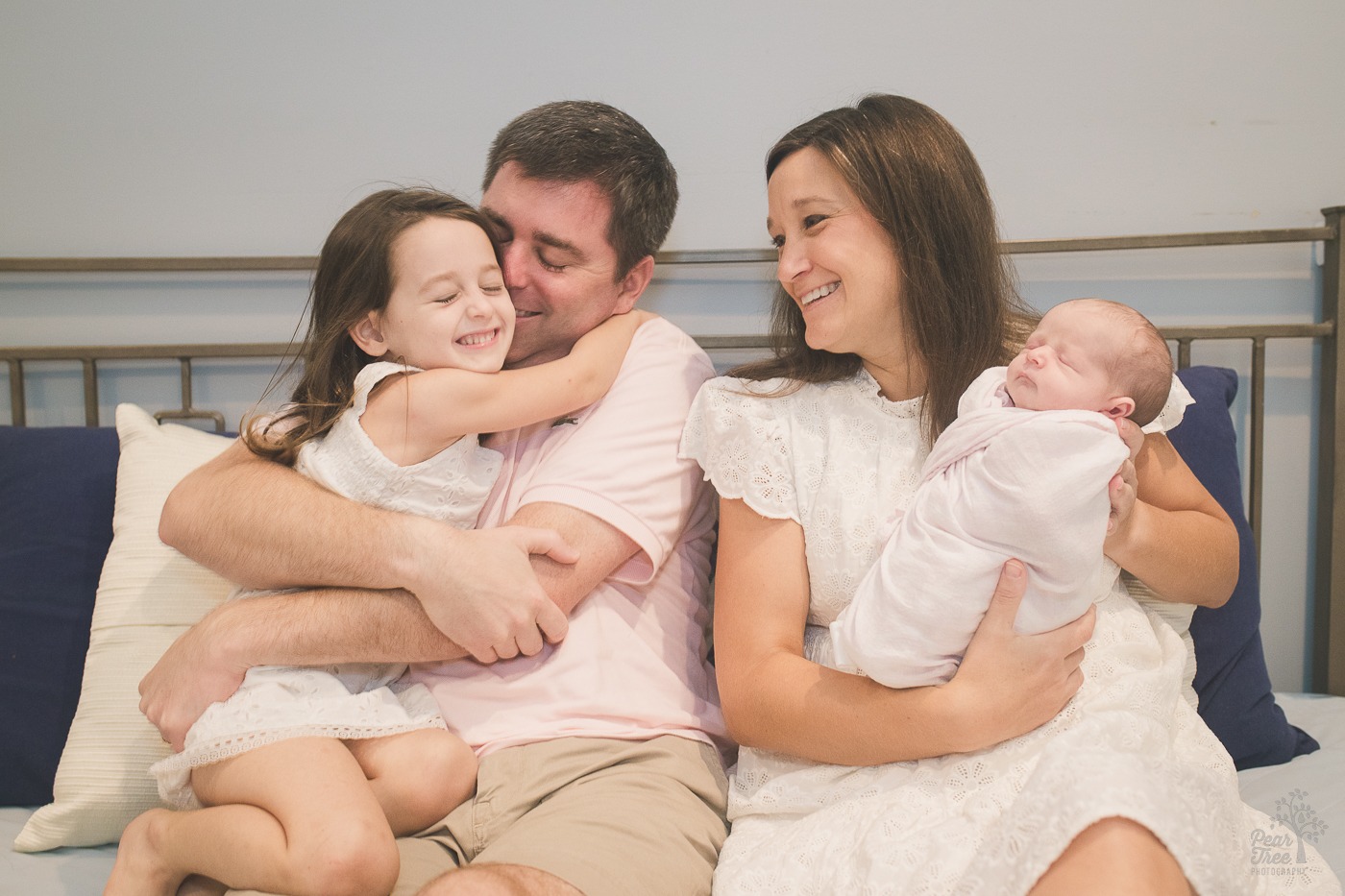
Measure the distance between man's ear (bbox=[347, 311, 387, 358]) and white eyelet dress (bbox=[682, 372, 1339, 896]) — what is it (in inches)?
20.9

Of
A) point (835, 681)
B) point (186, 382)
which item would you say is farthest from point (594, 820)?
point (186, 382)

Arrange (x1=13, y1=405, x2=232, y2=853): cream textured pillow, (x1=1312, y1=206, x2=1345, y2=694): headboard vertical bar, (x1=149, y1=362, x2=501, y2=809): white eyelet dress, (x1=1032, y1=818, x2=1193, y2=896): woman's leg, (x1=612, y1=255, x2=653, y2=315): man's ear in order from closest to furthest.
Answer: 1. (x1=1032, y1=818, x2=1193, y2=896): woman's leg
2. (x1=149, y1=362, x2=501, y2=809): white eyelet dress
3. (x1=13, y1=405, x2=232, y2=853): cream textured pillow
4. (x1=612, y1=255, x2=653, y2=315): man's ear
5. (x1=1312, y1=206, x2=1345, y2=694): headboard vertical bar

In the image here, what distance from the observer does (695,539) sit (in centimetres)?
168

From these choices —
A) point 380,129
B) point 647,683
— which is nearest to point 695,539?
point 647,683

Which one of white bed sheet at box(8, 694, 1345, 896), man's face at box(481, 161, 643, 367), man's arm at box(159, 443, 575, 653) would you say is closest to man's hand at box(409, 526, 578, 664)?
man's arm at box(159, 443, 575, 653)

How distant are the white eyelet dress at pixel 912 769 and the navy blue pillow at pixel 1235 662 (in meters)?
0.35

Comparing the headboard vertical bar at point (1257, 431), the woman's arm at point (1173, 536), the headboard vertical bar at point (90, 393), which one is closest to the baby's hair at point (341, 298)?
the headboard vertical bar at point (90, 393)

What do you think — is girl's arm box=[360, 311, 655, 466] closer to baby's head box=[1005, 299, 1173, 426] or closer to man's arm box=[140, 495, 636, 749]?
man's arm box=[140, 495, 636, 749]

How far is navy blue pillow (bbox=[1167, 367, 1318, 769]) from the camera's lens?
165 centimetres

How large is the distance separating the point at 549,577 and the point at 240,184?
4.61 ft

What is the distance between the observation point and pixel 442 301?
1523mm

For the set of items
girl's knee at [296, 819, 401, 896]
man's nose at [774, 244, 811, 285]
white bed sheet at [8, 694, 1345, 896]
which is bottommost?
white bed sheet at [8, 694, 1345, 896]

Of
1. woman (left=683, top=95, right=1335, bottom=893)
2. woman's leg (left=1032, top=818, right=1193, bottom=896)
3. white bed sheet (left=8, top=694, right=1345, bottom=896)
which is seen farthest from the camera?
white bed sheet (left=8, top=694, right=1345, bottom=896)

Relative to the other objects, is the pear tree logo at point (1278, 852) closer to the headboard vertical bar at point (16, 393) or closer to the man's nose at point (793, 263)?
the man's nose at point (793, 263)
